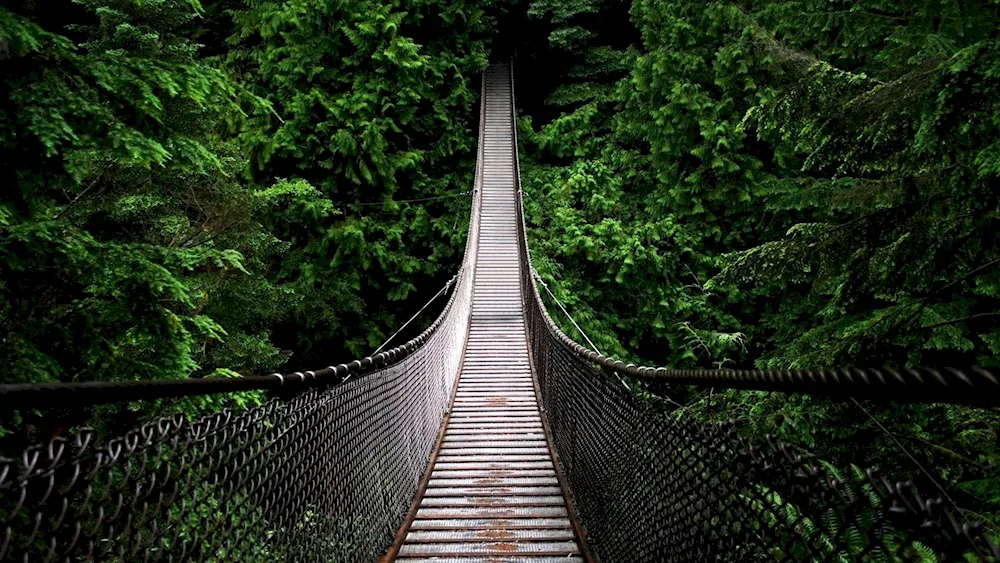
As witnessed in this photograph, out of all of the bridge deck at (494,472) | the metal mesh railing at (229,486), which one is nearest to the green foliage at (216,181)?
the metal mesh railing at (229,486)

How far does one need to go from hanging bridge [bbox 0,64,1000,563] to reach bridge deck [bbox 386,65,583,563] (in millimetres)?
19

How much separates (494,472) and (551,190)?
381 inches

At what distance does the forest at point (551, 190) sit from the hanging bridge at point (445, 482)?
0.32 metres

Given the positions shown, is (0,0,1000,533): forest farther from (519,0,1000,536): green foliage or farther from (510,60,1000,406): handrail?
(510,60,1000,406): handrail

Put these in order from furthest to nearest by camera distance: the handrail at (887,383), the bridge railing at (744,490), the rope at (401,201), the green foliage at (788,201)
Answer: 1. the rope at (401,201)
2. the green foliage at (788,201)
3. the bridge railing at (744,490)
4. the handrail at (887,383)

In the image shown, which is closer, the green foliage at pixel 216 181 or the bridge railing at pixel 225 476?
the bridge railing at pixel 225 476

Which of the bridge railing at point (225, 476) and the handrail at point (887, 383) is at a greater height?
the handrail at point (887, 383)

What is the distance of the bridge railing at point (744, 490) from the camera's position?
32.1 inches

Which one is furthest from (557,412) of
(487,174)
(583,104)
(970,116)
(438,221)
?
(583,104)

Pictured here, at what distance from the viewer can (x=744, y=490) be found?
1.58 metres

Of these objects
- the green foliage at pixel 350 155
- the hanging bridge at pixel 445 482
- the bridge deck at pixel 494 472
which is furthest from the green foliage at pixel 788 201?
the green foliage at pixel 350 155

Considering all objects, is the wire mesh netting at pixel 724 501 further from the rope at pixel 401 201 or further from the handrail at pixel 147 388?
the rope at pixel 401 201

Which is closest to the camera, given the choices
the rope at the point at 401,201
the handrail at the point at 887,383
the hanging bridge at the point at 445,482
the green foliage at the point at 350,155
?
the handrail at the point at 887,383

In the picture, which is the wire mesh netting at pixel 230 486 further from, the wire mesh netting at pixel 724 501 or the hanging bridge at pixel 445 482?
the wire mesh netting at pixel 724 501
